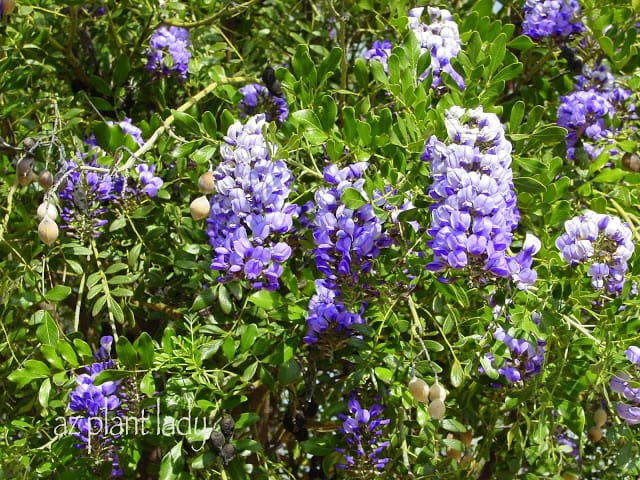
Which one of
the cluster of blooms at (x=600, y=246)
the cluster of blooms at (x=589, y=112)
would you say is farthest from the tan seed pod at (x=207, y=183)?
the cluster of blooms at (x=589, y=112)

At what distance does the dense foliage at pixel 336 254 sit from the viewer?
1422 millimetres

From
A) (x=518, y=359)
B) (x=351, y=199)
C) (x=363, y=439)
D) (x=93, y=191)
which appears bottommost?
(x=363, y=439)

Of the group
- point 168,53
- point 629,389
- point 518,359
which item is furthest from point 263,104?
point 629,389

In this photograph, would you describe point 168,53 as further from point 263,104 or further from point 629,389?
point 629,389

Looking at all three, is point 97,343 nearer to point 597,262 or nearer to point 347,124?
point 347,124

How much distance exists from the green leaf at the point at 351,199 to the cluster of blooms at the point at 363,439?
0.41 metres

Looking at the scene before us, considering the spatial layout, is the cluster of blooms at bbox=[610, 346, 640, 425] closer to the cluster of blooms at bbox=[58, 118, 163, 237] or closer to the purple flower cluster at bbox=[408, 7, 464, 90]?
the purple flower cluster at bbox=[408, 7, 464, 90]

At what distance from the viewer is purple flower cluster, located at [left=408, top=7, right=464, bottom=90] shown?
5.57ft

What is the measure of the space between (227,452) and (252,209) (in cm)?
40

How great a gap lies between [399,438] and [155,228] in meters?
0.60

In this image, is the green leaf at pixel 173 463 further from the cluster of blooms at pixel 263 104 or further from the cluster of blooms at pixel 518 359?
the cluster of blooms at pixel 263 104

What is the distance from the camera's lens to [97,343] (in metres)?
2.14

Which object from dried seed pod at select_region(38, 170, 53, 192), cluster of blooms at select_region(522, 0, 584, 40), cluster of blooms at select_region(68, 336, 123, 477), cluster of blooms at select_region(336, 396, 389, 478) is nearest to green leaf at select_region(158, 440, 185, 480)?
cluster of blooms at select_region(68, 336, 123, 477)

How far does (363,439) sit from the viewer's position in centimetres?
159
